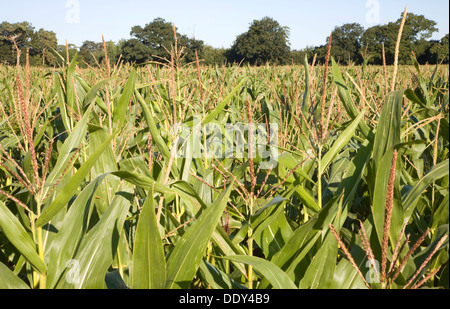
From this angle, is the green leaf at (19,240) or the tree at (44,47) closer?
the green leaf at (19,240)

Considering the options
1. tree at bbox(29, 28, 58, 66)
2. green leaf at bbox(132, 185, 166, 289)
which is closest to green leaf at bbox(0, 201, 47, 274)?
green leaf at bbox(132, 185, 166, 289)

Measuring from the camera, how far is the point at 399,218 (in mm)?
1253

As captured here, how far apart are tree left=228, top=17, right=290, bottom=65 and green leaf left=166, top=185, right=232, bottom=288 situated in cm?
3716

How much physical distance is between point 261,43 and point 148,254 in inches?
1796

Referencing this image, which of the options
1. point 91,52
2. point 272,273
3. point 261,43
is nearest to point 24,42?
point 91,52

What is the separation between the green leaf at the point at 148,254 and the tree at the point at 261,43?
122 feet

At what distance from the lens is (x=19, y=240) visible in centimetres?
109

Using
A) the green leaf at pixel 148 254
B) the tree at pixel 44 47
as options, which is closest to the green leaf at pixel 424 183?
the green leaf at pixel 148 254

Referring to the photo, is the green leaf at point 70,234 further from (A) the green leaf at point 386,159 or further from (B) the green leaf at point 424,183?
(B) the green leaf at point 424,183

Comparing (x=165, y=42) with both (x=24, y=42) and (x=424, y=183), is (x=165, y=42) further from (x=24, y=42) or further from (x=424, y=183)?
(x=424, y=183)

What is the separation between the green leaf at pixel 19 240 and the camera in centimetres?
107

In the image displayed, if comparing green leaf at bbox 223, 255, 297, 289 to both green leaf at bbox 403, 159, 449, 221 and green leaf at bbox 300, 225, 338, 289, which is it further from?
green leaf at bbox 403, 159, 449, 221

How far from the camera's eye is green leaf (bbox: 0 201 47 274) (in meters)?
1.07
